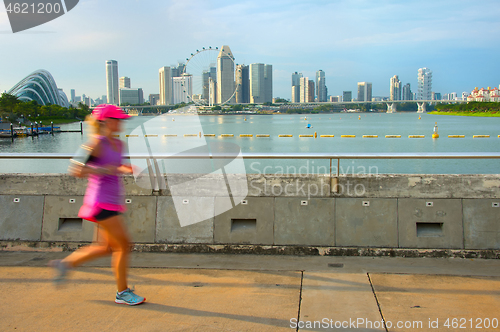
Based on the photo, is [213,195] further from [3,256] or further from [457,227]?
[457,227]

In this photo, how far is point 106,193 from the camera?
399cm

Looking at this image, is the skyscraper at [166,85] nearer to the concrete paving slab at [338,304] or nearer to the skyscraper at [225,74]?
the skyscraper at [225,74]

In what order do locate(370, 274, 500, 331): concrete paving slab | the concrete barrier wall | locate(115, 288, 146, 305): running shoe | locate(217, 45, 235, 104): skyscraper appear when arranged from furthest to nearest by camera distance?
1. locate(217, 45, 235, 104): skyscraper
2. the concrete barrier wall
3. locate(115, 288, 146, 305): running shoe
4. locate(370, 274, 500, 331): concrete paving slab

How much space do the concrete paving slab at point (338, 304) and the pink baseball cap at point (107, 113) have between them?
8.51 feet

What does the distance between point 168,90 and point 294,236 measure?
306ft

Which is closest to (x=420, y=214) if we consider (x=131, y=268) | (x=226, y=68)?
(x=131, y=268)

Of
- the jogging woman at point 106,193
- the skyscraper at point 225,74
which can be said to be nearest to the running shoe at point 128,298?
the jogging woman at point 106,193

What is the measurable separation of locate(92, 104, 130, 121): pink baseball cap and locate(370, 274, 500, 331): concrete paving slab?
3202 mm

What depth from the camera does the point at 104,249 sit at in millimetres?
4156

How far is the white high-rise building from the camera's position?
94537mm

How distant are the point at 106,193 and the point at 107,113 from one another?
78 cm

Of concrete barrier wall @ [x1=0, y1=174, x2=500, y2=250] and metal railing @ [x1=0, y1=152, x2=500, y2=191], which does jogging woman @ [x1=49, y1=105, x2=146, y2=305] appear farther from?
concrete barrier wall @ [x1=0, y1=174, x2=500, y2=250]

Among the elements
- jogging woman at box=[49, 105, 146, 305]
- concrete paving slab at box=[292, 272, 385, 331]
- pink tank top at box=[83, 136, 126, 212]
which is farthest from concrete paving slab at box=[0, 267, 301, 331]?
pink tank top at box=[83, 136, 126, 212]

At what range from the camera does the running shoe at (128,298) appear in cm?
420
